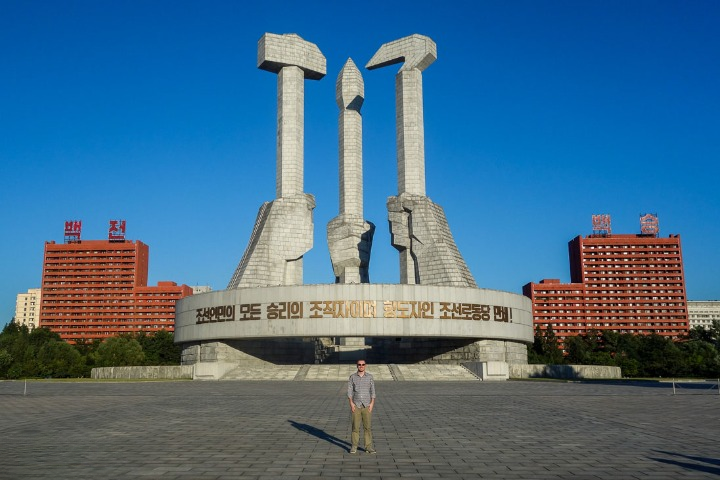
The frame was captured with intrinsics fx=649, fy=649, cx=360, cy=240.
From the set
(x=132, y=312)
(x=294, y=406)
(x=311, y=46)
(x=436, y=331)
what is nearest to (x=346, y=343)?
(x=436, y=331)

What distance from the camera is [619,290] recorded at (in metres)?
157

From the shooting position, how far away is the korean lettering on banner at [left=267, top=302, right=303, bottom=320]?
161 feet

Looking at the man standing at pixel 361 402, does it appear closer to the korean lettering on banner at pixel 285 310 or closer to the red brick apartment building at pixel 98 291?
the korean lettering on banner at pixel 285 310

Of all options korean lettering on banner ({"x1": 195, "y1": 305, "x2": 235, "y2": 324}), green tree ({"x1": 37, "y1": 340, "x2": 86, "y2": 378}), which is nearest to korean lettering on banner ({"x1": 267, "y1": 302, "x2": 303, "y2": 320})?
korean lettering on banner ({"x1": 195, "y1": 305, "x2": 235, "y2": 324})

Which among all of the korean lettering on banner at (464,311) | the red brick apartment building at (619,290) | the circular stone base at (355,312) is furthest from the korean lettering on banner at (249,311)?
the red brick apartment building at (619,290)

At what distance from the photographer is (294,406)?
→ 20.8 metres

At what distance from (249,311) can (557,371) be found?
76.5ft

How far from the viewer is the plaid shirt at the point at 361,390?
1151cm

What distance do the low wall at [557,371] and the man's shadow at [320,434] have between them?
33.5m

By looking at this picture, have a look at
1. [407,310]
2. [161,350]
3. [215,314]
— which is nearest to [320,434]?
[407,310]

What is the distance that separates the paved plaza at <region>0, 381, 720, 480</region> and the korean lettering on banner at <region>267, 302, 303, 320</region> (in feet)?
89.6

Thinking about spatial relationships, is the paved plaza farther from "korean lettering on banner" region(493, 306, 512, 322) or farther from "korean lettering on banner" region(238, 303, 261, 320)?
"korean lettering on banner" region(493, 306, 512, 322)

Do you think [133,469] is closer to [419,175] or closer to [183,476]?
[183,476]

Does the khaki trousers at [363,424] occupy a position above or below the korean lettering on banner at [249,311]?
below
